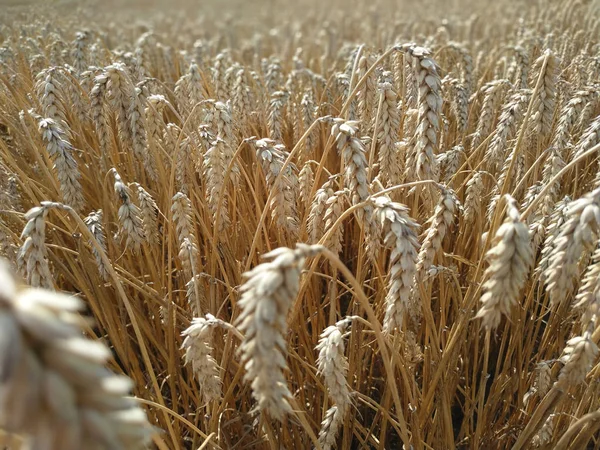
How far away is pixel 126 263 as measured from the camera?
225cm

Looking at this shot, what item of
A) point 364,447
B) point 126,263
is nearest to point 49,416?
point 364,447

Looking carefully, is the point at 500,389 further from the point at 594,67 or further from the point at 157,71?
the point at 157,71

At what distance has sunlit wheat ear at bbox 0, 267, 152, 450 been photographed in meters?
0.52

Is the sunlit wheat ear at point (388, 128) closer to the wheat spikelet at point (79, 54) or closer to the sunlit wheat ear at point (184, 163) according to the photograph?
the sunlit wheat ear at point (184, 163)

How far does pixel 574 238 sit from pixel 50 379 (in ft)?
3.49

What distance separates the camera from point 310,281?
6.48ft

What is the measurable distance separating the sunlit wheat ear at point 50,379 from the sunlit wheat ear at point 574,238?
3.23 feet

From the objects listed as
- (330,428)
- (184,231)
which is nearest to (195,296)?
(184,231)

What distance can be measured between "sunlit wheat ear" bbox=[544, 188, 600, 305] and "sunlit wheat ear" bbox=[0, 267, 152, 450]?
985mm

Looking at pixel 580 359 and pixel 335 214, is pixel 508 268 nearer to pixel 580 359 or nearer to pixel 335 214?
pixel 580 359

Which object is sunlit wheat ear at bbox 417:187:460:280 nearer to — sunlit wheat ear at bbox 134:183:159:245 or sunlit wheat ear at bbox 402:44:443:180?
Result: sunlit wheat ear at bbox 402:44:443:180

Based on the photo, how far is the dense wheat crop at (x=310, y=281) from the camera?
0.83 metres

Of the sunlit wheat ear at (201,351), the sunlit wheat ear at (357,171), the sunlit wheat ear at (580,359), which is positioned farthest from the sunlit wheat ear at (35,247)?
the sunlit wheat ear at (580,359)

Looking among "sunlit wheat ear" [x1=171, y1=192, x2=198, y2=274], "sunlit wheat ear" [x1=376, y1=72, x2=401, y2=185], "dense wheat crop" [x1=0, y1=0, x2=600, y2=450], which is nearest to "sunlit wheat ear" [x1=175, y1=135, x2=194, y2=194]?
"dense wheat crop" [x1=0, y1=0, x2=600, y2=450]
